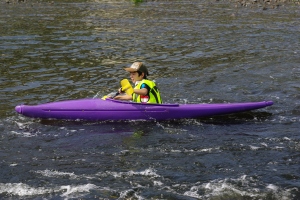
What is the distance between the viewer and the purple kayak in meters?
10.2

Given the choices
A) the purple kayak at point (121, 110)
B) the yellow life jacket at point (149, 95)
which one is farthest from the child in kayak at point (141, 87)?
the purple kayak at point (121, 110)

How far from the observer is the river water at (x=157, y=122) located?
7254 mm

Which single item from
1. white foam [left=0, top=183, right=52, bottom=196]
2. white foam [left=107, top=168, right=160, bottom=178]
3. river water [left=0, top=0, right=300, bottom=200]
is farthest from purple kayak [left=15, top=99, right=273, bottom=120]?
white foam [left=0, top=183, right=52, bottom=196]

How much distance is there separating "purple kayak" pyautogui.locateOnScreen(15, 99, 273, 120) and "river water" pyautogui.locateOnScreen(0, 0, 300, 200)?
0.16m

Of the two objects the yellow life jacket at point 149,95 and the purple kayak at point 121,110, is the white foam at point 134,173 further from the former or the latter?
the yellow life jacket at point 149,95

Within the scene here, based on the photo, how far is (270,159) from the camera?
8.02m

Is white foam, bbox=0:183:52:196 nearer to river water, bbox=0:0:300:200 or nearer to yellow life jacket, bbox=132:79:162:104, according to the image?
river water, bbox=0:0:300:200

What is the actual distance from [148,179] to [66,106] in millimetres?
3565

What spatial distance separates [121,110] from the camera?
10188 mm

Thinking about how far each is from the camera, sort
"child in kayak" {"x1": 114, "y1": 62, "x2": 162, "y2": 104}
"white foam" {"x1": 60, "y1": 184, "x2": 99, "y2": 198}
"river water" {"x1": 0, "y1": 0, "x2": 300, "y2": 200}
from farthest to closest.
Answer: "child in kayak" {"x1": 114, "y1": 62, "x2": 162, "y2": 104}, "river water" {"x1": 0, "y1": 0, "x2": 300, "y2": 200}, "white foam" {"x1": 60, "y1": 184, "x2": 99, "y2": 198}

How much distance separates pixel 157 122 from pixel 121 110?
0.79 meters

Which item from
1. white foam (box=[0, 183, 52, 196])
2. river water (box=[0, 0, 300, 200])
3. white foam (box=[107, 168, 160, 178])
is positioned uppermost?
river water (box=[0, 0, 300, 200])

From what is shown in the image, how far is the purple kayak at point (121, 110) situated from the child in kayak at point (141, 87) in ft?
0.78

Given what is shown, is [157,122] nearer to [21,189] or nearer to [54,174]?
[54,174]
